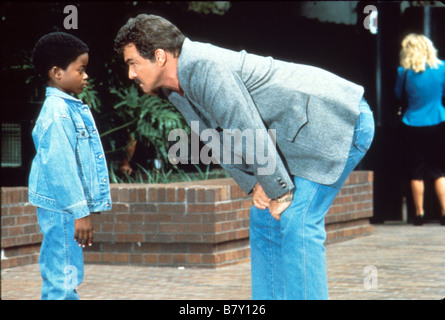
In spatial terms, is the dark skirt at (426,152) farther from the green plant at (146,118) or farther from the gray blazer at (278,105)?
the gray blazer at (278,105)

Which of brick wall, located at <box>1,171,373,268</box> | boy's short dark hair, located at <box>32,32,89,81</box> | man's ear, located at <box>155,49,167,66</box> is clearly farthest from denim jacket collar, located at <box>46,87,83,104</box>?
brick wall, located at <box>1,171,373,268</box>

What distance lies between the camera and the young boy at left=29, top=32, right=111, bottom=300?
4738mm

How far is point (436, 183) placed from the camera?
33.8ft

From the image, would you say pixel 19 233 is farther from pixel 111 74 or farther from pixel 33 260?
pixel 111 74

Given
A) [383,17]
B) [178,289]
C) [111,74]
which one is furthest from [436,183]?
[178,289]

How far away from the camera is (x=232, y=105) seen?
4.07 metres

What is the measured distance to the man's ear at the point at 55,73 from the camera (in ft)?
16.3

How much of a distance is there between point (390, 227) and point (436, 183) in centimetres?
71

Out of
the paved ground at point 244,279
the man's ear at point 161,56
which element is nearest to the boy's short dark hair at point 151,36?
the man's ear at point 161,56

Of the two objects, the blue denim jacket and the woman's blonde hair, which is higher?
the woman's blonde hair

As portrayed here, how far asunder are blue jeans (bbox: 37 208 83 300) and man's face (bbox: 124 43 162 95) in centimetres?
93

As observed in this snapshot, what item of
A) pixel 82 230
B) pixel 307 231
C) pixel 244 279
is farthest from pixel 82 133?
pixel 244 279

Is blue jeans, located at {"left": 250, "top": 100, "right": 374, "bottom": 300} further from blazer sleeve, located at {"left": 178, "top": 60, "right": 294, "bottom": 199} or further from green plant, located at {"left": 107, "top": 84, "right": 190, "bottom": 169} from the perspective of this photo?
green plant, located at {"left": 107, "top": 84, "right": 190, "bottom": 169}

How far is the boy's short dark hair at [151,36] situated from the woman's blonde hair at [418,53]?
6.37 meters
